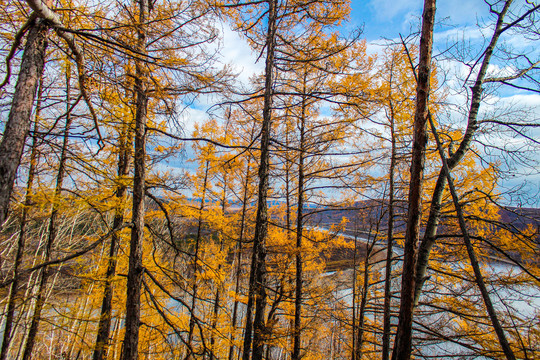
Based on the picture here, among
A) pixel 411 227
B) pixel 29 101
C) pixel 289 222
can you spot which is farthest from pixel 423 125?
pixel 289 222

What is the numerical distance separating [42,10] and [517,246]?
7862mm

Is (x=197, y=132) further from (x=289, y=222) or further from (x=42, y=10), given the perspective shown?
(x=42, y=10)

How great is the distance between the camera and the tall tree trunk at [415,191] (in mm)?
2711

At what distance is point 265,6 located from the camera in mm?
4512

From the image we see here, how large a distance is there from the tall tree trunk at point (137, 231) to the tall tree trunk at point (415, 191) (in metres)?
3.49

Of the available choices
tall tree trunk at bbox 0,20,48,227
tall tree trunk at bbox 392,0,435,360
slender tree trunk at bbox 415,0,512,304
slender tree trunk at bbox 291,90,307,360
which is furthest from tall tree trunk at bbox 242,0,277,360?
slender tree trunk at bbox 415,0,512,304

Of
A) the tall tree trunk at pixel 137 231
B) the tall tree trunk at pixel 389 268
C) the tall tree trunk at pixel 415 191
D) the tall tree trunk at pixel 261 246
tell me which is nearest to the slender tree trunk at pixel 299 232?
the tall tree trunk at pixel 261 246

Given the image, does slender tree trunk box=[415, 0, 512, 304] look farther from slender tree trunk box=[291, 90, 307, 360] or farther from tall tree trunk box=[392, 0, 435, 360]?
slender tree trunk box=[291, 90, 307, 360]

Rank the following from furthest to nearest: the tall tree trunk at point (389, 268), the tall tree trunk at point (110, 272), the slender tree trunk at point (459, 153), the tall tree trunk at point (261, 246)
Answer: the tall tree trunk at point (389, 268), the tall tree trunk at point (110, 272), the slender tree trunk at point (459, 153), the tall tree trunk at point (261, 246)

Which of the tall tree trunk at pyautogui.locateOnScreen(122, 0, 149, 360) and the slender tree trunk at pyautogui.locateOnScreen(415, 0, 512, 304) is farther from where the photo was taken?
the slender tree trunk at pyautogui.locateOnScreen(415, 0, 512, 304)

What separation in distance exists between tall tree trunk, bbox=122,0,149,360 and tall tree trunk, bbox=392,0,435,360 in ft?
11.4

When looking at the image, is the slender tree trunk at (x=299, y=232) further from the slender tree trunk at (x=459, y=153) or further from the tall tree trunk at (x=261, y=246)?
the slender tree trunk at (x=459, y=153)

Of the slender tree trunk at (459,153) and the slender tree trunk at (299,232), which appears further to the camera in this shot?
the slender tree trunk at (299,232)

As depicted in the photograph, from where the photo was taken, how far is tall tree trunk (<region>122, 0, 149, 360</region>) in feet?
10.5
